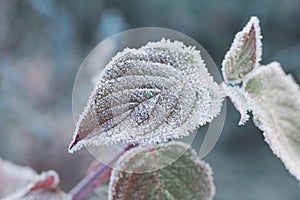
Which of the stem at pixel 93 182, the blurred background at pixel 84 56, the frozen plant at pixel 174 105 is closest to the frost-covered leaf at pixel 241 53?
the frozen plant at pixel 174 105

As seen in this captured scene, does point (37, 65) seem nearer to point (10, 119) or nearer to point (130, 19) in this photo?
point (10, 119)

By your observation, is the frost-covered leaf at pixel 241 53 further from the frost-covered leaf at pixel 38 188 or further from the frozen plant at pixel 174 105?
the frost-covered leaf at pixel 38 188

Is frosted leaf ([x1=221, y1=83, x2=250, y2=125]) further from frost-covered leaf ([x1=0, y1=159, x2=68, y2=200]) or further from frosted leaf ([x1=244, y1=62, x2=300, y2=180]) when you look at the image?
frost-covered leaf ([x1=0, y1=159, x2=68, y2=200])

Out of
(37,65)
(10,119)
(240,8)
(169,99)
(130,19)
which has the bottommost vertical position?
(10,119)

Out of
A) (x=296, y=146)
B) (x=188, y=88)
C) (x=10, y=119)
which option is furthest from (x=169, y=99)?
(x=10, y=119)

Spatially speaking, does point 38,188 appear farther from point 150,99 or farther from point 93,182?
point 150,99

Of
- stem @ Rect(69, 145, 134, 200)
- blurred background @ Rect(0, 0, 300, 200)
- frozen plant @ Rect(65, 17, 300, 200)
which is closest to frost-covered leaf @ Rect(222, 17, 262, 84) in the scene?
frozen plant @ Rect(65, 17, 300, 200)
